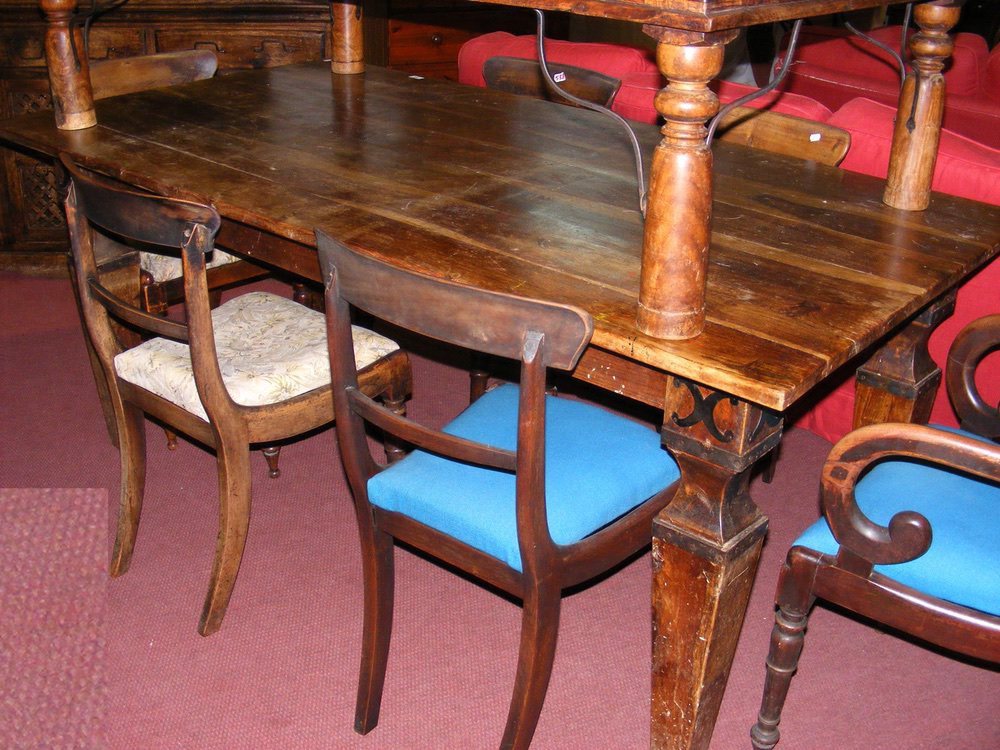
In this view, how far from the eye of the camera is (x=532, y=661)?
1.59m

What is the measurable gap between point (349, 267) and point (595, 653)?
99 centimetres

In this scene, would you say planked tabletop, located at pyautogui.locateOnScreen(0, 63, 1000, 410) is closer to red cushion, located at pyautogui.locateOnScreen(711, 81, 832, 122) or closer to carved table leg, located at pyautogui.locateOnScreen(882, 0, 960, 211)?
carved table leg, located at pyautogui.locateOnScreen(882, 0, 960, 211)

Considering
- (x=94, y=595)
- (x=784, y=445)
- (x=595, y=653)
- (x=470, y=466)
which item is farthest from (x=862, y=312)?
(x=94, y=595)

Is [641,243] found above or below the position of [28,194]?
above

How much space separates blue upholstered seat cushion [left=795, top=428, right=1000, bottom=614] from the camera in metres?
1.44

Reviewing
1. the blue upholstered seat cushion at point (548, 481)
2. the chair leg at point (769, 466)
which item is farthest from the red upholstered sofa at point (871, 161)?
the blue upholstered seat cushion at point (548, 481)

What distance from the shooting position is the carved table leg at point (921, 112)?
1769 mm

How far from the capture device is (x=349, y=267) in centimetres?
147

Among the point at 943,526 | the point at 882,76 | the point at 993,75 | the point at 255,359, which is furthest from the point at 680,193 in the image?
the point at 993,75

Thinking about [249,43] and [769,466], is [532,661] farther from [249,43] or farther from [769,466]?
[249,43]

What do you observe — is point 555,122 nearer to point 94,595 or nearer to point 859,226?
point 859,226

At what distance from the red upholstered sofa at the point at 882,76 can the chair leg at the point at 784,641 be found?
2.08 m

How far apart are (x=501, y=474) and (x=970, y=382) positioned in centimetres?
86

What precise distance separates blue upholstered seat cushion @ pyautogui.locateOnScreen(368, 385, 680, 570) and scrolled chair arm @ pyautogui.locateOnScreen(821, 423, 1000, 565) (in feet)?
1.10
